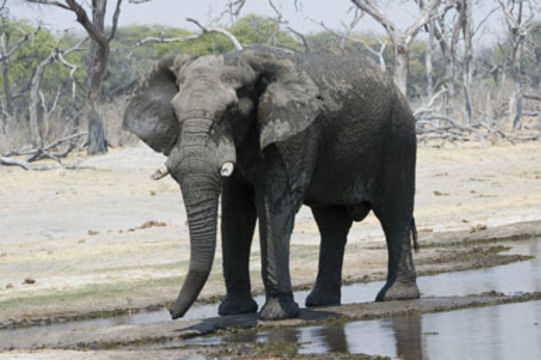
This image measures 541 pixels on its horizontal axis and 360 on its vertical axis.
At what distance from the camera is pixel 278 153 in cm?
876

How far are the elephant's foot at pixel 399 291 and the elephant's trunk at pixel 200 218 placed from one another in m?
2.62

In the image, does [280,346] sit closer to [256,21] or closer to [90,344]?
[90,344]

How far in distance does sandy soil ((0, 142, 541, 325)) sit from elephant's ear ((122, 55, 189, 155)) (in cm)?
257

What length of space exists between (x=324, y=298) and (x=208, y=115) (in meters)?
2.61

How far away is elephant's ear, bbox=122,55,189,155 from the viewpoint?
8617 mm

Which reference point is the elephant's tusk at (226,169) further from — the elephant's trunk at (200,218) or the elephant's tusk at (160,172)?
the elephant's tusk at (160,172)

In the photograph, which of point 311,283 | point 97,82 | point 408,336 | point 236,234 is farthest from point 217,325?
point 97,82

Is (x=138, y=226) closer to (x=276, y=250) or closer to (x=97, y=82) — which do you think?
(x=276, y=250)

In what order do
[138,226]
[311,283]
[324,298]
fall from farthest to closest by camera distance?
[138,226] → [311,283] → [324,298]

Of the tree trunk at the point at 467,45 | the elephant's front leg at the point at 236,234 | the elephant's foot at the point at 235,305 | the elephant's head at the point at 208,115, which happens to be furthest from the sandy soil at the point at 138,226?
the tree trunk at the point at 467,45

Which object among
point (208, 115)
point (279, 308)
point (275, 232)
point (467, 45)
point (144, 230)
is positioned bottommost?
point (144, 230)

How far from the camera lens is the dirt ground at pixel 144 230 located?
12.4 metres

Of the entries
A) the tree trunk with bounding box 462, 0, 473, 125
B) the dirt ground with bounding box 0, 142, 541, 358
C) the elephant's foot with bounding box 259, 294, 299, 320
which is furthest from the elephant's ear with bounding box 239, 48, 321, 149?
the tree trunk with bounding box 462, 0, 473, 125

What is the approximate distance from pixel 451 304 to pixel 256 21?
56.7 metres
